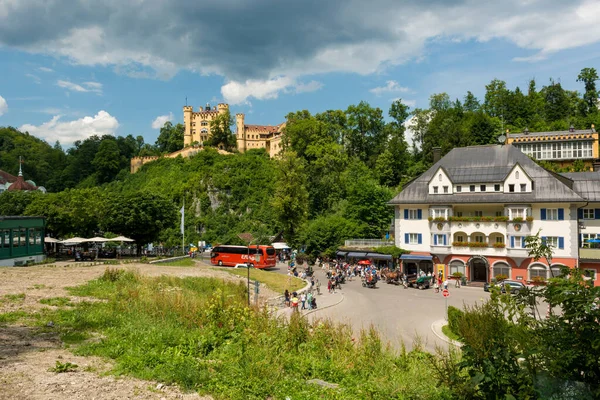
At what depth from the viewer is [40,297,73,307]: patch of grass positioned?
2080 cm

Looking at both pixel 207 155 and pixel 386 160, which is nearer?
pixel 386 160

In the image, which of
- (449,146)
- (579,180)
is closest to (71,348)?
(579,180)

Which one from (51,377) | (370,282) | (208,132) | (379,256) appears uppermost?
(208,132)

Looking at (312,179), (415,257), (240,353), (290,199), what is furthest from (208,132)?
(240,353)

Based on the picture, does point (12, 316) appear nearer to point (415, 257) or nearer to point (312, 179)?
point (415, 257)

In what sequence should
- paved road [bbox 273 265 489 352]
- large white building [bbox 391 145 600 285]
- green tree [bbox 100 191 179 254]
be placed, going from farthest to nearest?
1. green tree [bbox 100 191 179 254]
2. large white building [bbox 391 145 600 285]
3. paved road [bbox 273 265 489 352]

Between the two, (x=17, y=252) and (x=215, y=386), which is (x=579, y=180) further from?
(x=17, y=252)

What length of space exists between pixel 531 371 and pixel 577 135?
68480mm

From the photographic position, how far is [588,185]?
42.9 metres

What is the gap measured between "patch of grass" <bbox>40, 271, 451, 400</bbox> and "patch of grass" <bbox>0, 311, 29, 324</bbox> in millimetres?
1057

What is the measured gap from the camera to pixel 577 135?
64938mm

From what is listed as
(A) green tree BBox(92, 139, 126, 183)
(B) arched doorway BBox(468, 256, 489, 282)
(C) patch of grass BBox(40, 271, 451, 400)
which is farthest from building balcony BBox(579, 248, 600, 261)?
(A) green tree BBox(92, 139, 126, 183)

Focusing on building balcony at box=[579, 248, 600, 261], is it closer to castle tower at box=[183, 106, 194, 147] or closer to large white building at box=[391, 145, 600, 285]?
large white building at box=[391, 145, 600, 285]

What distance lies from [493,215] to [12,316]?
130 feet
